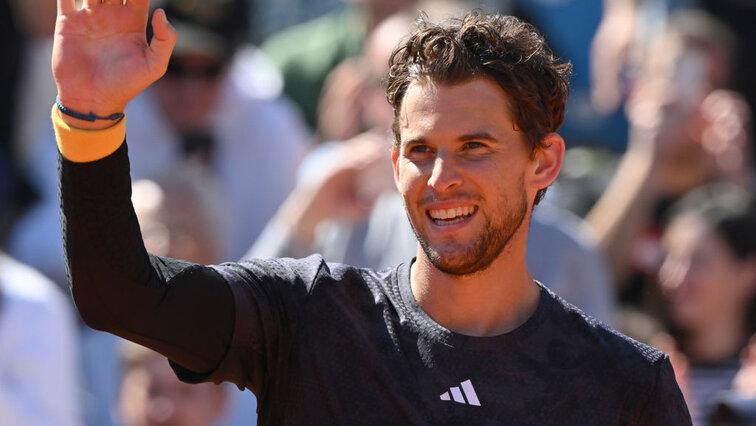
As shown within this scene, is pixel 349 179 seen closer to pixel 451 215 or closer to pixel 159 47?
pixel 451 215

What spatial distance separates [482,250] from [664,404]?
1.56ft

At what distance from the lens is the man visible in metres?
2.47

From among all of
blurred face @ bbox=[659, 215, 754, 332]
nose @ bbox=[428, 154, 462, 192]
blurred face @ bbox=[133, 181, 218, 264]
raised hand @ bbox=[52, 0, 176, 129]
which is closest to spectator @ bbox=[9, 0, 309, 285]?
blurred face @ bbox=[133, 181, 218, 264]

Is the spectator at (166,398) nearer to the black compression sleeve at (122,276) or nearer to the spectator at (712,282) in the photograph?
the spectator at (712,282)

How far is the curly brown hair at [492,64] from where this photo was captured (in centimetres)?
260

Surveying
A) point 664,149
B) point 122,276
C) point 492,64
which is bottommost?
point 122,276

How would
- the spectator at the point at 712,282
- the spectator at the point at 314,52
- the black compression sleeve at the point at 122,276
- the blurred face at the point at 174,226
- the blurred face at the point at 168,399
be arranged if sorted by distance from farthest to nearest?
1. the spectator at the point at 314,52
2. the spectator at the point at 712,282
3. the blurred face at the point at 174,226
4. the blurred face at the point at 168,399
5. the black compression sleeve at the point at 122,276

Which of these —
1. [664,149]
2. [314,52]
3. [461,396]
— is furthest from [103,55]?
[314,52]

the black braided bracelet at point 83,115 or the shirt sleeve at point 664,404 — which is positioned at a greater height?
the shirt sleeve at point 664,404

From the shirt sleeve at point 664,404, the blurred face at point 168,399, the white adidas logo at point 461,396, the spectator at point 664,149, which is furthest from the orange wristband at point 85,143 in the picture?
the spectator at point 664,149

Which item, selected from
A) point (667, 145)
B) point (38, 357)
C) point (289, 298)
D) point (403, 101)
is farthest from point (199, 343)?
point (667, 145)

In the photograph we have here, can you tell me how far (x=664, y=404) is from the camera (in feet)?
8.49

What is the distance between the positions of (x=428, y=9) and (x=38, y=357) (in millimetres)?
2155

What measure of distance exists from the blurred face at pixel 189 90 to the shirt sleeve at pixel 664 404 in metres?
3.36
